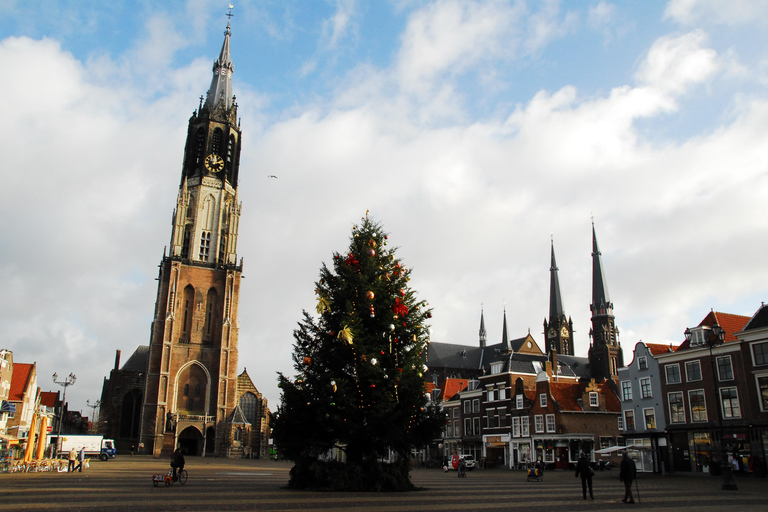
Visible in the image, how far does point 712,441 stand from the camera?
111 feet

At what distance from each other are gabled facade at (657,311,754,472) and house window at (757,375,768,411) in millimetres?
441

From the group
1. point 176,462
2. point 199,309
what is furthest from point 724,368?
point 199,309

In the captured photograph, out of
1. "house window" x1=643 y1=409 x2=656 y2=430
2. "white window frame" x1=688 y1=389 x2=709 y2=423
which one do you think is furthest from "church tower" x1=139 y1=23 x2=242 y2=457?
"white window frame" x1=688 y1=389 x2=709 y2=423

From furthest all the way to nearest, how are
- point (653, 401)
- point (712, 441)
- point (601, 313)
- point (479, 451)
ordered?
point (601, 313), point (479, 451), point (653, 401), point (712, 441)

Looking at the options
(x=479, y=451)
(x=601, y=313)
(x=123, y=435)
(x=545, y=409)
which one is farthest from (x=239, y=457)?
(x=601, y=313)

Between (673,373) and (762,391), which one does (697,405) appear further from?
(762,391)

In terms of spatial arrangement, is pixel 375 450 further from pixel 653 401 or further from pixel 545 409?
pixel 545 409

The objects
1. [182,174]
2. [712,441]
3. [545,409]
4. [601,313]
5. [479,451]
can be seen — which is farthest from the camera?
[601,313]

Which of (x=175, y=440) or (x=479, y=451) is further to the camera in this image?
(x=175, y=440)

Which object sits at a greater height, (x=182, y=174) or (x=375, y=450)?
(x=182, y=174)

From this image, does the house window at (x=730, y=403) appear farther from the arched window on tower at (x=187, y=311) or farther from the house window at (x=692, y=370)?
the arched window on tower at (x=187, y=311)

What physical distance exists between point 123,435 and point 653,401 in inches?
2557

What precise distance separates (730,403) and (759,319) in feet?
17.7

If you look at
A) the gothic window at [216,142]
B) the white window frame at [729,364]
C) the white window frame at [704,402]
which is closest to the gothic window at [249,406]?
the gothic window at [216,142]
